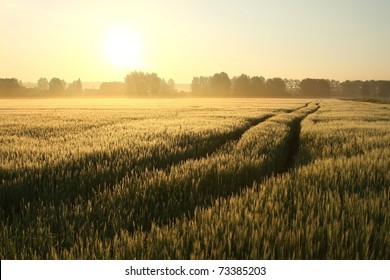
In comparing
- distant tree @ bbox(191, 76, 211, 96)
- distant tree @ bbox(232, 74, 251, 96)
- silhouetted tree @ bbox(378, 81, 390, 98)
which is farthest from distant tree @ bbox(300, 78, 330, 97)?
distant tree @ bbox(191, 76, 211, 96)

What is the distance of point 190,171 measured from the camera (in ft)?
18.5

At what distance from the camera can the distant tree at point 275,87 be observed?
138500mm

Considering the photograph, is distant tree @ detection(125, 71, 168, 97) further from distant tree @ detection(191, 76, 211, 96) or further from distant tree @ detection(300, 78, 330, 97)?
distant tree @ detection(300, 78, 330, 97)

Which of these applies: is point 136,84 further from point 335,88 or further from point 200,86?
point 335,88

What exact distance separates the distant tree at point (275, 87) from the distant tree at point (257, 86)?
236 cm

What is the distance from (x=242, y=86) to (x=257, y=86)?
663 cm

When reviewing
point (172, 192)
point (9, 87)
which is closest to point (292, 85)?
point (9, 87)

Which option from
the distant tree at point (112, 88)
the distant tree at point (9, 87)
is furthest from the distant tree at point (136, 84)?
the distant tree at point (9, 87)

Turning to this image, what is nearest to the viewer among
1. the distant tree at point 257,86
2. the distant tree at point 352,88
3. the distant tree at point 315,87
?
the distant tree at point 257,86

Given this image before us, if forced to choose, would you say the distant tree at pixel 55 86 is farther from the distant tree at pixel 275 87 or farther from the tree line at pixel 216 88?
the distant tree at pixel 275 87

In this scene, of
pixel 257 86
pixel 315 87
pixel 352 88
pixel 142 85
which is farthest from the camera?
pixel 352 88

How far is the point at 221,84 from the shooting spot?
136 metres

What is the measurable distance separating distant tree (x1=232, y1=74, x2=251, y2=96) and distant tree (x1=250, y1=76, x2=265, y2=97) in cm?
141
